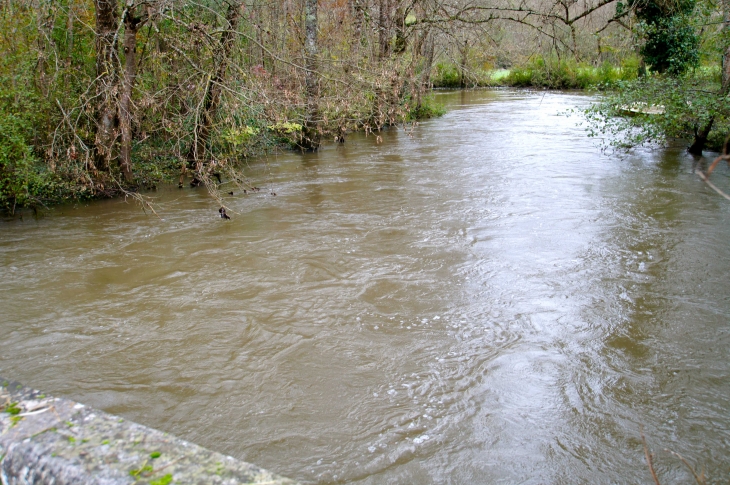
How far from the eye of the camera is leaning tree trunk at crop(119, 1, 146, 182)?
9360 mm

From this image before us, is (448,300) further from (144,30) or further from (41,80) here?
(144,30)

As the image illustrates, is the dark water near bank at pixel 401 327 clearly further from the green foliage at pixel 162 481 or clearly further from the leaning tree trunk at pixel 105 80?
the green foliage at pixel 162 481

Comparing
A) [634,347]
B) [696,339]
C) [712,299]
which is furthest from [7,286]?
[712,299]

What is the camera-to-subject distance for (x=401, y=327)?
5824 mm

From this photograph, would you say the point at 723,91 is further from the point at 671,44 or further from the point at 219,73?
the point at 219,73

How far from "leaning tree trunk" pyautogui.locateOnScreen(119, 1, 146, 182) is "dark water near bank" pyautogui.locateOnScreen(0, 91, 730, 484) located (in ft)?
2.75

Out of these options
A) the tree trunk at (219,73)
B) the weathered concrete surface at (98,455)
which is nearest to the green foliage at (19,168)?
the tree trunk at (219,73)

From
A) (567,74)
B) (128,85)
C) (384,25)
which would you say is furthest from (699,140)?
(567,74)

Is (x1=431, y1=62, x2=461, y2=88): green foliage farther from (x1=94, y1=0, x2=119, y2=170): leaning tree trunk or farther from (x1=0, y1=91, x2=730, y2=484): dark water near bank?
(x1=94, y1=0, x2=119, y2=170): leaning tree trunk

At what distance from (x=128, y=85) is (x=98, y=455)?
8.94 m

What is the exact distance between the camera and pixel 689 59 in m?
15.4

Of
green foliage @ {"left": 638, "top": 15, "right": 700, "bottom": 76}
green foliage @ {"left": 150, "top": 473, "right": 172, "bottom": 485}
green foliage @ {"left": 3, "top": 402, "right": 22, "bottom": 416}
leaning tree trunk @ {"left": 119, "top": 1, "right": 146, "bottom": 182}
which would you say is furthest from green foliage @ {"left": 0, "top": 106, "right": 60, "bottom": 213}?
green foliage @ {"left": 638, "top": 15, "right": 700, "bottom": 76}

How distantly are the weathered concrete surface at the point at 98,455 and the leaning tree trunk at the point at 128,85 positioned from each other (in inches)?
332

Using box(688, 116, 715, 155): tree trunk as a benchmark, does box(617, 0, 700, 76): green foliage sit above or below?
above
